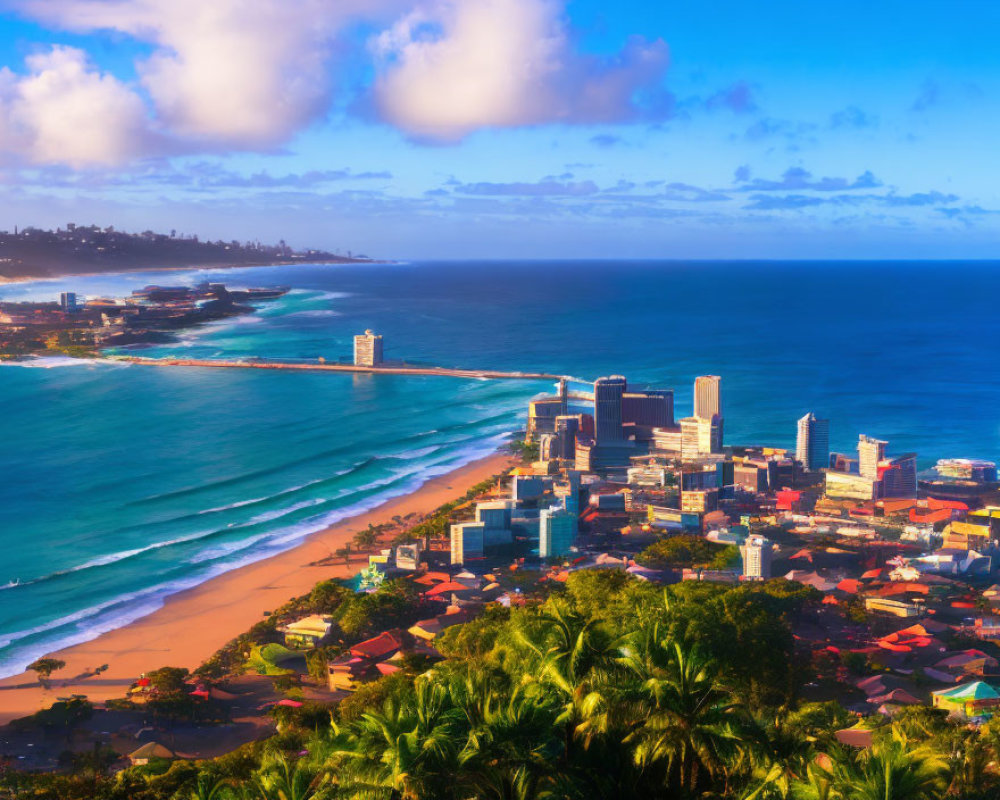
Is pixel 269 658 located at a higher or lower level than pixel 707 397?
lower

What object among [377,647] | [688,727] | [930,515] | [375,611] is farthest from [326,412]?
[688,727]

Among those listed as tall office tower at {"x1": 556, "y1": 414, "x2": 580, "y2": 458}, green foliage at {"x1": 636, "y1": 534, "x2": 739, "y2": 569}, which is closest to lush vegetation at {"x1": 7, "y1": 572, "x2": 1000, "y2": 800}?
green foliage at {"x1": 636, "y1": 534, "x2": 739, "y2": 569}

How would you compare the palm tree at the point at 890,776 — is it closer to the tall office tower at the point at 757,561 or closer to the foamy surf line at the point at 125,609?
the tall office tower at the point at 757,561

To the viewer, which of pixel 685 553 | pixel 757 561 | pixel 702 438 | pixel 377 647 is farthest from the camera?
pixel 702 438

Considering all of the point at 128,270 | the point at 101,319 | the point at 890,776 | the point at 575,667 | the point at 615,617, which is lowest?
the point at 615,617

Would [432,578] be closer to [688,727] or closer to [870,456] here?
[688,727]

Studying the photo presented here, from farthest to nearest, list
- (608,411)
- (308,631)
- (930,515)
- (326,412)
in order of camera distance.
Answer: (326,412), (608,411), (930,515), (308,631)

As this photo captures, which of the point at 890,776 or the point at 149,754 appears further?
the point at 149,754
